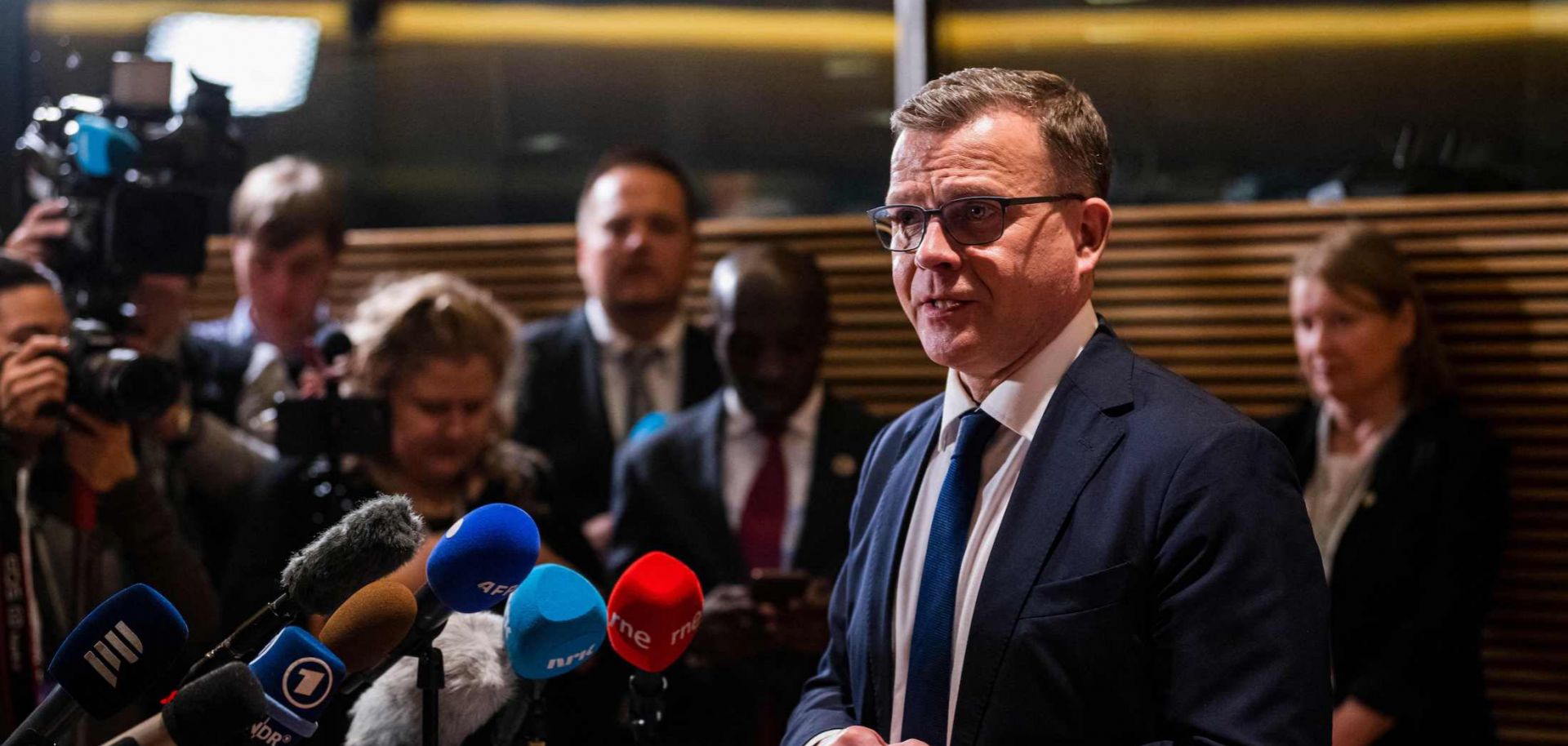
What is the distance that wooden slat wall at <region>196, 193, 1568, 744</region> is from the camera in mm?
4191

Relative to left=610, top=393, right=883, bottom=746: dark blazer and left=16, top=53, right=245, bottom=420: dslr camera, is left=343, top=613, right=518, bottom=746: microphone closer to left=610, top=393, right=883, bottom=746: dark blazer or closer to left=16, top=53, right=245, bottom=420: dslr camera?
left=610, top=393, right=883, bottom=746: dark blazer

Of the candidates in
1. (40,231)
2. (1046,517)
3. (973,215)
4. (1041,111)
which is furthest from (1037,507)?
(40,231)

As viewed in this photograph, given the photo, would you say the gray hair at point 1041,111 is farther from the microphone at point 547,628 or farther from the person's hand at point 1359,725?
the person's hand at point 1359,725

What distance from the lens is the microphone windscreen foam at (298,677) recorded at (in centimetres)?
166

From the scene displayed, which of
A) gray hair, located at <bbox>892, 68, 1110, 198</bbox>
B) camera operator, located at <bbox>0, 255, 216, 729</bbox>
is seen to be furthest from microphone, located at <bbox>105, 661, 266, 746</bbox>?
camera operator, located at <bbox>0, 255, 216, 729</bbox>

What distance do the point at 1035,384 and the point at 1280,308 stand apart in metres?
2.85

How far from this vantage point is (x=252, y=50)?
221 inches

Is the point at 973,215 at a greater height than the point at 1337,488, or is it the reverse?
the point at 973,215

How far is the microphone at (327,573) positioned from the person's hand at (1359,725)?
2.60m

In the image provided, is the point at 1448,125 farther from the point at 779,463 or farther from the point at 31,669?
the point at 31,669

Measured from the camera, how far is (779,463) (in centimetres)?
354

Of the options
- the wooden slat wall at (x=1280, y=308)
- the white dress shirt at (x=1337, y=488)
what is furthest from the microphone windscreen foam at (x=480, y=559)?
the wooden slat wall at (x=1280, y=308)

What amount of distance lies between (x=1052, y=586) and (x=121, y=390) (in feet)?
6.77

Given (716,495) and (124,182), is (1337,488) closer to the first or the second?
(716,495)
